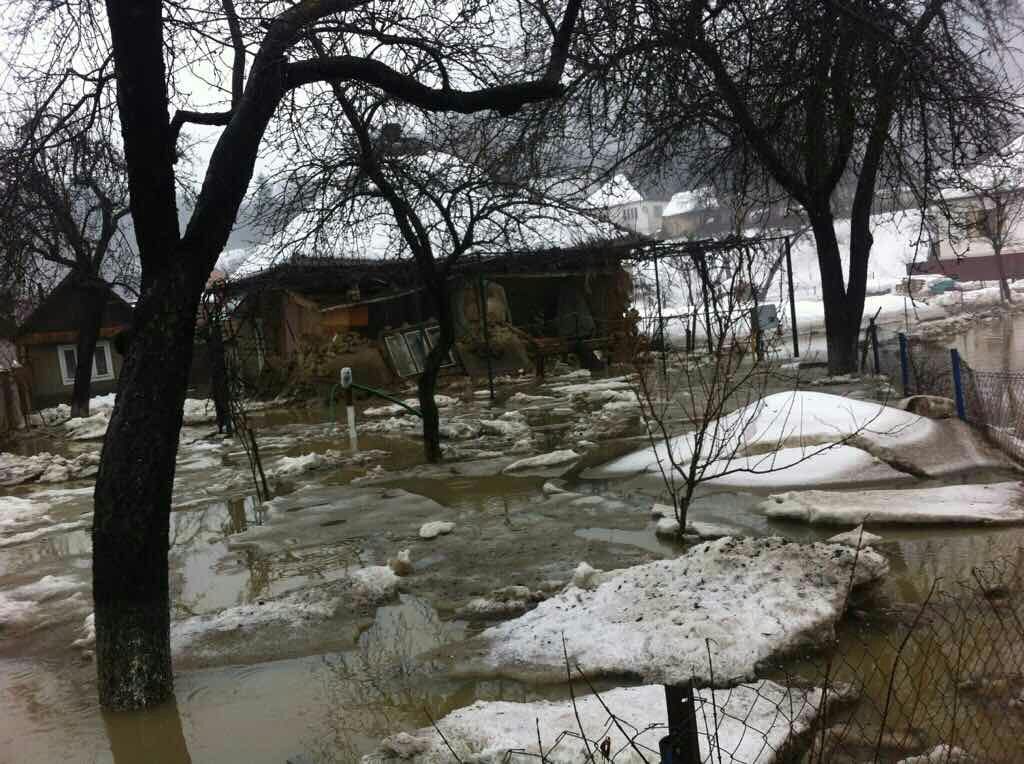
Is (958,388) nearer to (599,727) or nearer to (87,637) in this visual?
(599,727)

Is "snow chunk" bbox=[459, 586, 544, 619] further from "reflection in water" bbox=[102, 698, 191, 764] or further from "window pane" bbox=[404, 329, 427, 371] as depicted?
"window pane" bbox=[404, 329, 427, 371]

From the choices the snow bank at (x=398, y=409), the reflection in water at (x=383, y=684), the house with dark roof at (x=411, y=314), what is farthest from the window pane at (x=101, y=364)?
the reflection in water at (x=383, y=684)

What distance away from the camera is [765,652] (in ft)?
13.0

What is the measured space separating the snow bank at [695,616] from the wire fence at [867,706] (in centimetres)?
16

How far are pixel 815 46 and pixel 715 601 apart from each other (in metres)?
3.73

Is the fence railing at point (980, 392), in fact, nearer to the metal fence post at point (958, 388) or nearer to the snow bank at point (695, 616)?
the metal fence post at point (958, 388)

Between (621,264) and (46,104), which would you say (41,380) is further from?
(46,104)

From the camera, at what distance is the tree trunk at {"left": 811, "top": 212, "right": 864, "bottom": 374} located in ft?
49.3

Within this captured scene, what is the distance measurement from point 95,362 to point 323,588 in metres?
28.8

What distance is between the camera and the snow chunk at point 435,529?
23.0 ft

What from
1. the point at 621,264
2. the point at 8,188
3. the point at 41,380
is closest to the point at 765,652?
the point at 8,188

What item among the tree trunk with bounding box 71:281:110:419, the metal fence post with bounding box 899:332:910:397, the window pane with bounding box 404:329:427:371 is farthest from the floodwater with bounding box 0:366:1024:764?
the tree trunk with bounding box 71:281:110:419

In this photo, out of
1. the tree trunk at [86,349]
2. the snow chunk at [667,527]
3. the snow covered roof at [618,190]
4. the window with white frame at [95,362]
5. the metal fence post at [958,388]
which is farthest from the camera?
the window with white frame at [95,362]

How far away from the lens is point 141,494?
3.88 metres
